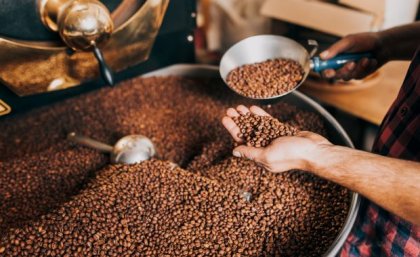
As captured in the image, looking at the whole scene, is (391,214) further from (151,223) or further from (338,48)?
(151,223)

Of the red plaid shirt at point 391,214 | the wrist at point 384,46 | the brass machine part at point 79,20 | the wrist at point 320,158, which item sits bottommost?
→ the red plaid shirt at point 391,214

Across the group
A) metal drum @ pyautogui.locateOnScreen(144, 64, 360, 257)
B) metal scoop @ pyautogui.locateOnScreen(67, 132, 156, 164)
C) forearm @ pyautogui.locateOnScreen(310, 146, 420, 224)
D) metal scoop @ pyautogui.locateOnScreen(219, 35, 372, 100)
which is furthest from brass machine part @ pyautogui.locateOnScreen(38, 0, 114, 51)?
forearm @ pyautogui.locateOnScreen(310, 146, 420, 224)

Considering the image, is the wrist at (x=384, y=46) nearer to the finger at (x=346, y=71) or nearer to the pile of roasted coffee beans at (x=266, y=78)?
the finger at (x=346, y=71)

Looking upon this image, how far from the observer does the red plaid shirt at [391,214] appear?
103 centimetres

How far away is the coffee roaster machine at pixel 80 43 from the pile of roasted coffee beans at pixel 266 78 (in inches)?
11.6

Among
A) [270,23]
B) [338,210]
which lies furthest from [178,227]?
[270,23]

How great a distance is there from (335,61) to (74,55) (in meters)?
0.80

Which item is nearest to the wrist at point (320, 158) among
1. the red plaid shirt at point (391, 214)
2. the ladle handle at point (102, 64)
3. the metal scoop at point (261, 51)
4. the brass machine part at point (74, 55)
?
the red plaid shirt at point (391, 214)

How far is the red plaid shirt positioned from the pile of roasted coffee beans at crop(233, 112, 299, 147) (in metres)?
0.27

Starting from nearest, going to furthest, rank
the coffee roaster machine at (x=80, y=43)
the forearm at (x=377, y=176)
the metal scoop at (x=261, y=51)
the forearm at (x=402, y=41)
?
the forearm at (x=377, y=176) < the coffee roaster machine at (x=80, y=43) < the forearm at (x=402, y=41) < the metal scoop at (x=261, y=51)

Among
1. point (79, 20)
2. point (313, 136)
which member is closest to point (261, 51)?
point (313, 136)

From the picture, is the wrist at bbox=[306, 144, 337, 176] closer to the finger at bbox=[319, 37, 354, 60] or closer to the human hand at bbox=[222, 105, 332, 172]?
the human hand at bbox=[222, 105, 332, 172]

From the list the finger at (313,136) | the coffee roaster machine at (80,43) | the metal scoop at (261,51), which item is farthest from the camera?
the metal scoop at (261,51)

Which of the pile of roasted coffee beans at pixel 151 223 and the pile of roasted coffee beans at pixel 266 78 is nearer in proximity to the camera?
the pile of roasted coffee beans at pixel 151 223
